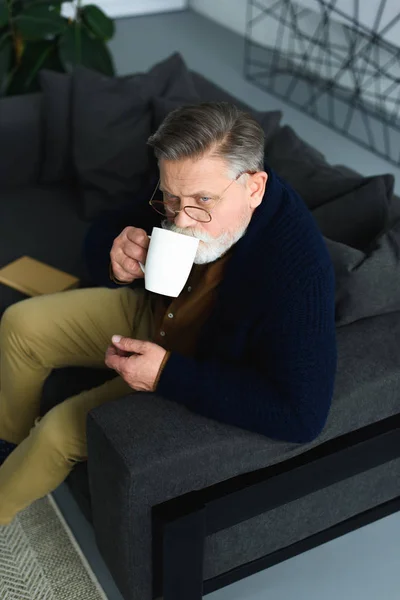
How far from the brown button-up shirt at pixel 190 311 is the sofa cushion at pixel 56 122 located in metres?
1.15

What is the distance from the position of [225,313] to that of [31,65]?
7.61 ft

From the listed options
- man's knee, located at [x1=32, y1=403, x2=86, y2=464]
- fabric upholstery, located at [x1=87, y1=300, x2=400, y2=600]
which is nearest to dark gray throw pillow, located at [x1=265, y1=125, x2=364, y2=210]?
fabric upholstery, located at [x1=87, y1=300, x2=400, y2=600]

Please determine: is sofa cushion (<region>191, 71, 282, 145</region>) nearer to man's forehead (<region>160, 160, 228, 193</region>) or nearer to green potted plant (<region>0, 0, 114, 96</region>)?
green potted plant (<region>0, 0, 114, 96</region>)

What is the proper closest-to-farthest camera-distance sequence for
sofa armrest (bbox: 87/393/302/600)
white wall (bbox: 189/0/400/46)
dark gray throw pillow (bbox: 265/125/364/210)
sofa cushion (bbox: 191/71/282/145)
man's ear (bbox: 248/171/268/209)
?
sofa armrest (bbox: 87/393/302/600) → man's ear (bbox: 248/171/268/209) → dark gray throw pillow (bbox: 265/125/364/210) → sofa cushion (bbox: 191/71/282/145) → white wall (bbox: 189/0/400/46)

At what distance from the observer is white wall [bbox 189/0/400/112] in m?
3.81

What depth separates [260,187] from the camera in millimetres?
1693

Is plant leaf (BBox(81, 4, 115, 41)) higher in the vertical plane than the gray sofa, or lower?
higher

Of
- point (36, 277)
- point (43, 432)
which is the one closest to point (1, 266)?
point (36, 277)

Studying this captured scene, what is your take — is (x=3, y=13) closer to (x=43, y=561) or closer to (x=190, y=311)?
(x=190, y=311)

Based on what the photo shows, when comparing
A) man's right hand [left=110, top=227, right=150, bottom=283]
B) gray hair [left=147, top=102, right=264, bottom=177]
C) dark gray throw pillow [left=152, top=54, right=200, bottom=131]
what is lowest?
man's right hand [left=110, top=227, right=150, bottom=283]

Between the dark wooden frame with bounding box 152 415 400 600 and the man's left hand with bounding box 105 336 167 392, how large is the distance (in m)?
0.25

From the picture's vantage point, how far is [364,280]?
6.04 feet

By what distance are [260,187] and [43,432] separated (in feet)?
2.45

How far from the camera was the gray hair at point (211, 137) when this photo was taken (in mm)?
1598
